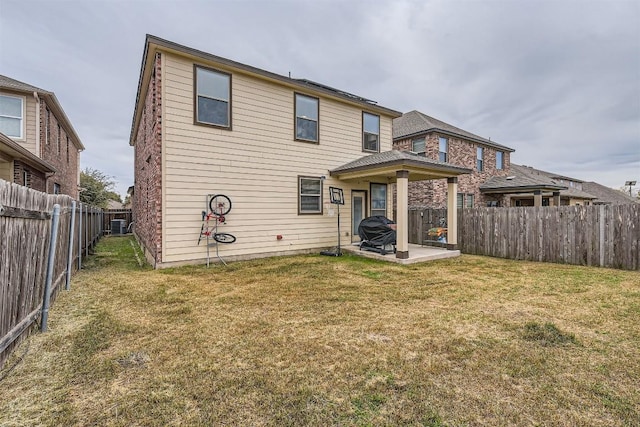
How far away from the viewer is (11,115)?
10.3 m

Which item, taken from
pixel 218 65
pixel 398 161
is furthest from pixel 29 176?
pixel 398 161

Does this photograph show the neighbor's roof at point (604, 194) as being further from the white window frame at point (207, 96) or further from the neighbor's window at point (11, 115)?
the neighbor's window at point (11, 115)

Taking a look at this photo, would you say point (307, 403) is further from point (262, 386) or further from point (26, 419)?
point (26, 419)

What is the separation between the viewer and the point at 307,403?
2.07 metres

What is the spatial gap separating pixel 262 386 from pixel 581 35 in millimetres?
14418

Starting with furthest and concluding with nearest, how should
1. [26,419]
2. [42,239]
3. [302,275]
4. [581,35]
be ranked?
[581,35] → [302,275] → [42,239] → [26,419]

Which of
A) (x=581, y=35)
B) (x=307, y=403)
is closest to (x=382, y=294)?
(x=307, y=403)

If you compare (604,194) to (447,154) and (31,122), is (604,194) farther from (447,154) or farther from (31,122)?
(31,122)

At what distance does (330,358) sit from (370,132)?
989cm

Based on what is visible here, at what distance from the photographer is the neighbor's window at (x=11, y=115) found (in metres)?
10.2

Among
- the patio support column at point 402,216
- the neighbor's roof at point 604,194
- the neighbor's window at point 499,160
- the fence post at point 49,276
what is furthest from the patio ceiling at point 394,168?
the neighbor's roof at point 604,194

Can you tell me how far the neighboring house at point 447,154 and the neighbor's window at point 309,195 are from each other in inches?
310

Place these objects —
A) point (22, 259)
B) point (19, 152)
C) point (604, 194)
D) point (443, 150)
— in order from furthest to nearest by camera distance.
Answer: point (604, 194) < point (443, 150) < point (19, 152) < point (22, 259)

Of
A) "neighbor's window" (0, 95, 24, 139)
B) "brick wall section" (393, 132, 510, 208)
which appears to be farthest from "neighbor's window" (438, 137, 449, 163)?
"neighbor's window" (0, 95, 24, 139)
